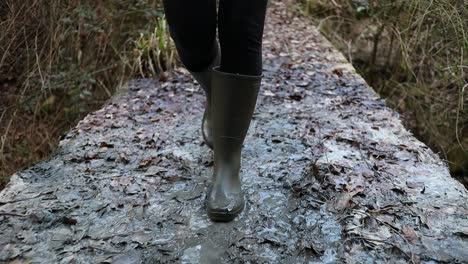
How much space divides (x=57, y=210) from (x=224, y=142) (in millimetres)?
699

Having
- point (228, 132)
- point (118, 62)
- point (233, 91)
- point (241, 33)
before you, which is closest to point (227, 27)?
point (241, 33)

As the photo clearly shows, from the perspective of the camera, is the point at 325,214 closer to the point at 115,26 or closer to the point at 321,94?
the point at 321,94

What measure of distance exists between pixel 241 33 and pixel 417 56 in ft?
9.48

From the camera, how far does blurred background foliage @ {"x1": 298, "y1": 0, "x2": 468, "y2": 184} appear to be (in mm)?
3112

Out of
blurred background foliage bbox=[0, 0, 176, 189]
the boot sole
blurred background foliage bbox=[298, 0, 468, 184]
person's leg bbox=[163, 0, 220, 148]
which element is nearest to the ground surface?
the boot sole

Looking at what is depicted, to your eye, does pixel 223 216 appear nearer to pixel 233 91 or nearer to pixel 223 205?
pixel 223 205

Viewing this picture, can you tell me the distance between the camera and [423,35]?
11.9 feet

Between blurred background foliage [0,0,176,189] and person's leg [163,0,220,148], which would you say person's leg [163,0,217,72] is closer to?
person's leg [163,0,220,148]

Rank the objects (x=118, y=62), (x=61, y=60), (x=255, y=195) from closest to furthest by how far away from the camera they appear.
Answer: (x=255, y=195)
(x=61, y=60)
(x=118, y=62)

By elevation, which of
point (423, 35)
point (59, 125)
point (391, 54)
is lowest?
point (59, 125)

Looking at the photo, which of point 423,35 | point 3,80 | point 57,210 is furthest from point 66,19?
point 423,35

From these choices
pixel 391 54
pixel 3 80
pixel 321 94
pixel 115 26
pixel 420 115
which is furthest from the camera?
pixel 391 54

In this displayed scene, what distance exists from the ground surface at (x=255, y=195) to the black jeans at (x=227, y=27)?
58cm

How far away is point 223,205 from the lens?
5.51 ft
